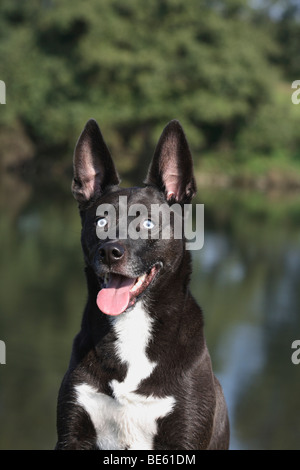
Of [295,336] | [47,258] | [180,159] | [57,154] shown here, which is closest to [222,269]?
[47,258]

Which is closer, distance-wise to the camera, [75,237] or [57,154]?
[75,237]

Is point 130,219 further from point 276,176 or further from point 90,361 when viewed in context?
point 276,176

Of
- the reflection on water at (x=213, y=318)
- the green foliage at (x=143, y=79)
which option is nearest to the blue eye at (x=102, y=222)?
the reflection on water at (x=213, y=318)

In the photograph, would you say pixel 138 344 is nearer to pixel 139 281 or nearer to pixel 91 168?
pixel 139 281

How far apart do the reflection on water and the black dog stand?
3.17 meters

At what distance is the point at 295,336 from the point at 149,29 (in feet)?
101

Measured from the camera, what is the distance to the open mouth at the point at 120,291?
11.2 feet

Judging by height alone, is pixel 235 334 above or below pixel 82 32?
below

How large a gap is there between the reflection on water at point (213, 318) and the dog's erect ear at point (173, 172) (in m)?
3.46

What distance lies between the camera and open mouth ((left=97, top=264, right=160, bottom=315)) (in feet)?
11.2

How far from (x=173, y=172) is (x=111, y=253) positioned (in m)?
0.68

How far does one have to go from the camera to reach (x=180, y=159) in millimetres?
3811

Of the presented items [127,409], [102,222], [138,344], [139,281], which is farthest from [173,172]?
[127,409]
